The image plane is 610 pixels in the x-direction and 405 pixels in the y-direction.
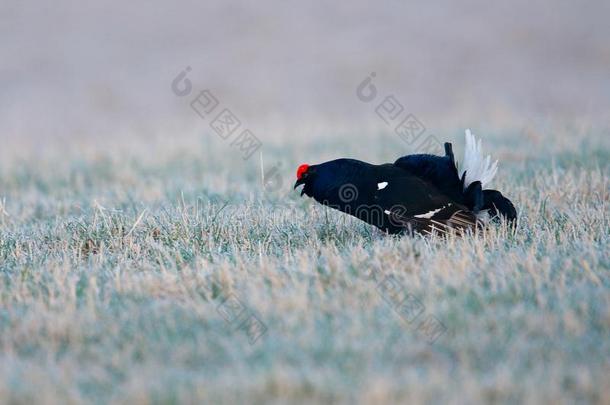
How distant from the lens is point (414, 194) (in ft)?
19.9

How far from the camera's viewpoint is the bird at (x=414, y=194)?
6.02 m

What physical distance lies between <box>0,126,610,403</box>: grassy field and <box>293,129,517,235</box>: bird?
0.28 metres

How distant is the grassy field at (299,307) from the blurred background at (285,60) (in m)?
8.51

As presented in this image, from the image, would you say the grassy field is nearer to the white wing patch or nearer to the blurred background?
the white wing patch

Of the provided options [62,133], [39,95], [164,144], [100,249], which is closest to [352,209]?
[100,249]

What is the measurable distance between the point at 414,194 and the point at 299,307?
205cm

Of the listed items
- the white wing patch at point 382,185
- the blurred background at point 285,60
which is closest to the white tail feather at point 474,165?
the white wing patch at point 382,185

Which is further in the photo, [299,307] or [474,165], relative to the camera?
[474,165]

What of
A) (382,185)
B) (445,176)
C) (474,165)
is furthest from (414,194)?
(474,165)

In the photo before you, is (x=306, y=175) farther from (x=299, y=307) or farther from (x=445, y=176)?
(x=299, y=307)

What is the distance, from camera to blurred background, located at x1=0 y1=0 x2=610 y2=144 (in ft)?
58.3

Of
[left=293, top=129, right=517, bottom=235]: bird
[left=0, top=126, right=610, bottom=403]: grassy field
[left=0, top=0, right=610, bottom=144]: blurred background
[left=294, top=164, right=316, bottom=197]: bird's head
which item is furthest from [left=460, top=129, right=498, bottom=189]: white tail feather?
[left=0, top=0, right=610, bottom=144]: blurred background

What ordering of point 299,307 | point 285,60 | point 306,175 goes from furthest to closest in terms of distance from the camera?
point 285,60
point 306,175
point 299,307

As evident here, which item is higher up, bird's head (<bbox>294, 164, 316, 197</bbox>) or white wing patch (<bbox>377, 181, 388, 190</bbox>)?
white wing patch (<bbox>377, 181, 388, 190</bbox>)
